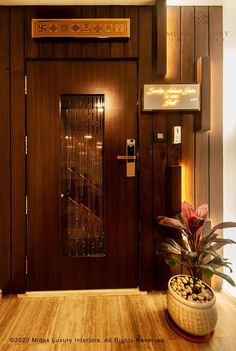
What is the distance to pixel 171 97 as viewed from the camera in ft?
6.19

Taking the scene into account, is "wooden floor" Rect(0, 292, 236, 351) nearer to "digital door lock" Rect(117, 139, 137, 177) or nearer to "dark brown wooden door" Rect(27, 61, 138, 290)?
"dark brown wooden door" Rect(27, 61, 138, 290)

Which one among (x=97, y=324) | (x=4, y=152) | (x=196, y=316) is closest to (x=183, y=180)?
(x=196, y=316)

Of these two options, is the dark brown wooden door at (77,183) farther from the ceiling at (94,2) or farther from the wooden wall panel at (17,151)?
the ceiling at (94,2)

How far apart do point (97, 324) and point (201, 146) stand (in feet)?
5.45

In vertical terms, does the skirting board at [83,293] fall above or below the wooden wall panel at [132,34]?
below

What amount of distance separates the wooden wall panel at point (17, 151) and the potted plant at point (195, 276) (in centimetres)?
122

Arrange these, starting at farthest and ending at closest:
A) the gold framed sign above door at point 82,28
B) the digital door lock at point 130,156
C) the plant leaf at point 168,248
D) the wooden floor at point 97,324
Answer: the digital door lock at point 130,156
the gold framed sign above door at point 82,28
the plant leaf at point 168,248
the wooden floor at point 97,324

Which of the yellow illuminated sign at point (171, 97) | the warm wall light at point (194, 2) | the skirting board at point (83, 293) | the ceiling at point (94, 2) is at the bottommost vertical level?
the skirting board at point (83, 293)

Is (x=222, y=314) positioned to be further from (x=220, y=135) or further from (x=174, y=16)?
(x=174, y=16)

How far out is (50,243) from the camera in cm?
194

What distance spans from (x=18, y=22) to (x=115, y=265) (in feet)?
7.43

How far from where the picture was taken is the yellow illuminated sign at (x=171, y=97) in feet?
6.15

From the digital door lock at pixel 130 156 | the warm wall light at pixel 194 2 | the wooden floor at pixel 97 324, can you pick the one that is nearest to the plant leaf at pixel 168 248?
the wooden floor at pixel 97 324

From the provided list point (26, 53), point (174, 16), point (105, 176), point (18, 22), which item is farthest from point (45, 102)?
point (174, 16)
